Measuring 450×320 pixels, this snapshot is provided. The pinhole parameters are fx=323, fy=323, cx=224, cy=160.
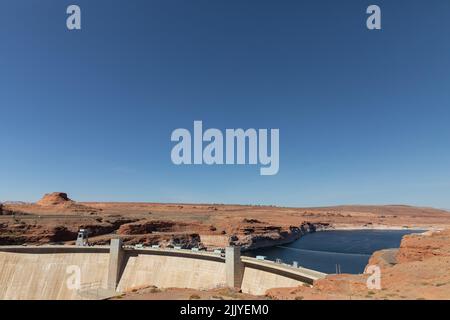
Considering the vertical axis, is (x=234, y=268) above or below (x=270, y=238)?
above

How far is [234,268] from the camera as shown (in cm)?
3266

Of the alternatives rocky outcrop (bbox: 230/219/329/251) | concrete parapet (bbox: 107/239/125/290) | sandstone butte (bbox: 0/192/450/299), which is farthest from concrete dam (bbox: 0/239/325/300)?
rocky outcrop (bbox: 230/219/329/251)

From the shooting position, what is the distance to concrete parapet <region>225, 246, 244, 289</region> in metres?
32.6

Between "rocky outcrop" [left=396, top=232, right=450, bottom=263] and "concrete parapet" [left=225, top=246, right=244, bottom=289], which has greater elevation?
"rocky outcrop" [left=396, top=232, right=450, bottom=263]

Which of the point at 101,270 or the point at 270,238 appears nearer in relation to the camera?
the point at 101,270

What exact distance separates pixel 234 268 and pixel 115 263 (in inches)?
778

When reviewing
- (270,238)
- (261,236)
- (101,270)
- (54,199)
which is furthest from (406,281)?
(54,199)

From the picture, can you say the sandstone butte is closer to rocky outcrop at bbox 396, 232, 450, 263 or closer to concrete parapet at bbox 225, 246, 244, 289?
rocky outcrop at bbox 396, 232, 450, 263

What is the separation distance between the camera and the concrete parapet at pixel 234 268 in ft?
107

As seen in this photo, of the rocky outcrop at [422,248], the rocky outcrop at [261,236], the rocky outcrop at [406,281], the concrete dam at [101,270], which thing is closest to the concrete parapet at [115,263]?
the concrete dam at [101,270]

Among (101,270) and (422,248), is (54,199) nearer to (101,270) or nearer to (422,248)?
(101,270)

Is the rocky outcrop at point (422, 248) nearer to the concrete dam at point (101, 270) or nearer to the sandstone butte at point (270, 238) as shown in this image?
the sandstone butte at point (270, 238)
